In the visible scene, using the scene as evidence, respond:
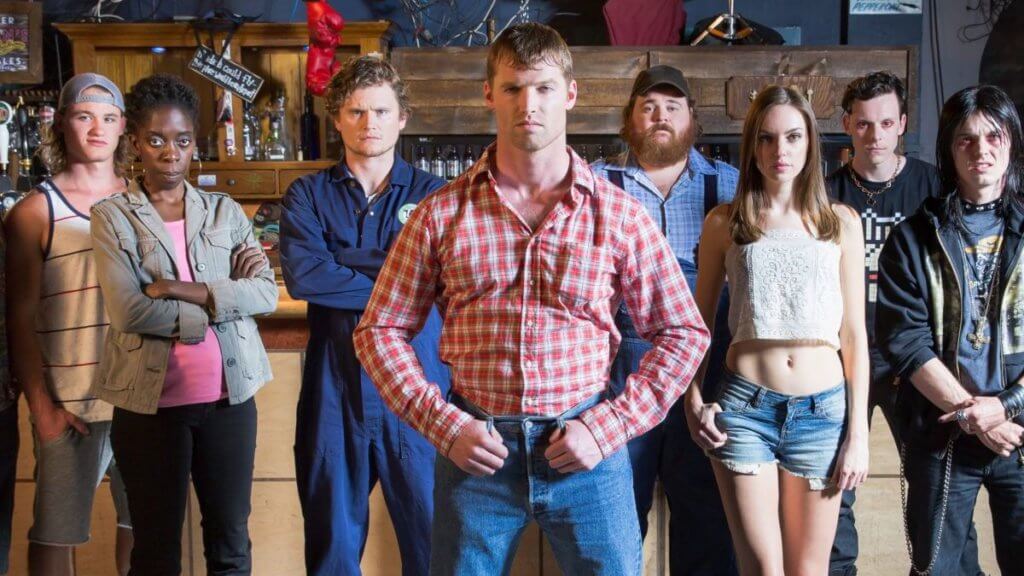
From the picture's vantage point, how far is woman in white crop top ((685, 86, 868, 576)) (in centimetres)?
212

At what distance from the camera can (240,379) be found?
7.61 feet

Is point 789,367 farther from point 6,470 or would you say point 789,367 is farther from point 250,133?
point 250,133

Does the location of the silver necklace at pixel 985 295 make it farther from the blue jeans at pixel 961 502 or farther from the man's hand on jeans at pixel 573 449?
the man's hand on jeans at pixel 573 449

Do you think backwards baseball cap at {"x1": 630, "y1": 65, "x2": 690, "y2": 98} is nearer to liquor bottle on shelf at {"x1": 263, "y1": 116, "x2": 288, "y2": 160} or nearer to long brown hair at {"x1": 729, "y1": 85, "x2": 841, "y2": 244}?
long brown hair at {"x1": 729, "y1": 85, "x2": 841, "y2": 244}

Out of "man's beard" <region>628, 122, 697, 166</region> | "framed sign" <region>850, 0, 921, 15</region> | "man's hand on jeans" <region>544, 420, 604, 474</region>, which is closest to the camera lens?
"man's hand on jeans" <region>544, 420, 604, 474</region>

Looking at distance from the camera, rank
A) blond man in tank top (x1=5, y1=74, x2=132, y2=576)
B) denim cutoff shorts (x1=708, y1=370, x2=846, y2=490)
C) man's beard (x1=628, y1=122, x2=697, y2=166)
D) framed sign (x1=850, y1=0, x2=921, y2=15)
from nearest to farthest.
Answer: denim cutoff shorts (x1=708, y1=370, x2=846, y2=490)
blond man in tank top (x1=5, y1=74, x2=132, y2=576)
man's beard (x1=628, y1=122, x2=697, y2=166)
framed sign (x1=850, y1=0, x2=921, y2=15)

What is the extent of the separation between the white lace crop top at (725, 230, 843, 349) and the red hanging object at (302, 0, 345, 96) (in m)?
3.27

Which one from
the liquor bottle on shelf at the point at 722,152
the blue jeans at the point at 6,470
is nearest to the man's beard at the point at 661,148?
the blue jeans at the point at 6,470

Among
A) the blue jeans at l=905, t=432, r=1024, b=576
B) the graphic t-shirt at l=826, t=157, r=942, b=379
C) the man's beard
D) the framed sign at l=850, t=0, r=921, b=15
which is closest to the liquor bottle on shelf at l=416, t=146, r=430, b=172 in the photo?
the framed sign at l=850, t=0, r=921, b=15

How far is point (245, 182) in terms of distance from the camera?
5273 millimetres

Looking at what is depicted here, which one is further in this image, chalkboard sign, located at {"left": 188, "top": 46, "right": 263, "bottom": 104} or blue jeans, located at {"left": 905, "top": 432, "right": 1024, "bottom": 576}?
chalkboard sign, located at {"left": 188, "top": 46, "right": 263, "bottom": 104}

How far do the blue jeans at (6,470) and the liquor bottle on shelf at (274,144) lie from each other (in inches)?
119

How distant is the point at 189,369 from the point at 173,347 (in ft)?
0.22

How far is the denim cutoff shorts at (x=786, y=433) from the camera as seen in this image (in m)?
2.11
